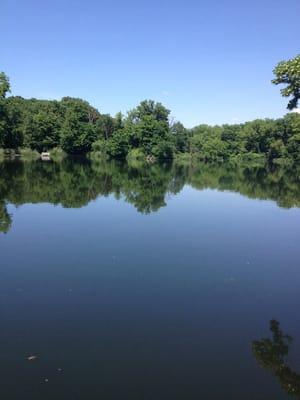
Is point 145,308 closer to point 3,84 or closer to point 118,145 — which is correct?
point 3,84

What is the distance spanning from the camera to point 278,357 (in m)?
6.97

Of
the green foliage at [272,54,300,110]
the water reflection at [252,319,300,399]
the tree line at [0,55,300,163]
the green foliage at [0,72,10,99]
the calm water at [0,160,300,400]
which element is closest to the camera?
the calm water at [0,160,300,400]

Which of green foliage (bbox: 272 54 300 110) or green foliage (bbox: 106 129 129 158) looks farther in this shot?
green foliage (bbox: 106 129 129 158)

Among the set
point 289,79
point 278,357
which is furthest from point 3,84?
point 278,357

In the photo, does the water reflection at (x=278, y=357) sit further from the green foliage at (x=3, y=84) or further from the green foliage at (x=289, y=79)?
the green foliage at (x=3, y=84)

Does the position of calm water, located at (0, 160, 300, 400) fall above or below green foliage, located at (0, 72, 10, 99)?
below

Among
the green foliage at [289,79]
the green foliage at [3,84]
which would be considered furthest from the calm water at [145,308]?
the green foliage at [3,84]

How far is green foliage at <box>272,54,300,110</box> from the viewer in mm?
16391

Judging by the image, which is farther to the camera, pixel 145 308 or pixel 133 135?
pixel 133 135

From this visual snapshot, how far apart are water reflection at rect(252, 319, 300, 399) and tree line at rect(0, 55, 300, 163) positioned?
67726 mm

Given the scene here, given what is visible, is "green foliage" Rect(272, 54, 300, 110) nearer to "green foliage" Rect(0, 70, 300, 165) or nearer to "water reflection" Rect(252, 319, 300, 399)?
"water reflection" Rect(252, 319, 300, 399)

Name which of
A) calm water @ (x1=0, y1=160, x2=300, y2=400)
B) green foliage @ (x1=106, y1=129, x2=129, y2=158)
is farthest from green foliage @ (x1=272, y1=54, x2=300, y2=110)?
green foliage @ (x1=106, y1=129, x2=129, y2=158)

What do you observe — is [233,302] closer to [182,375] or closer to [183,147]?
[182,375]

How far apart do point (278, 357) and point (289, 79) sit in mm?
13919
